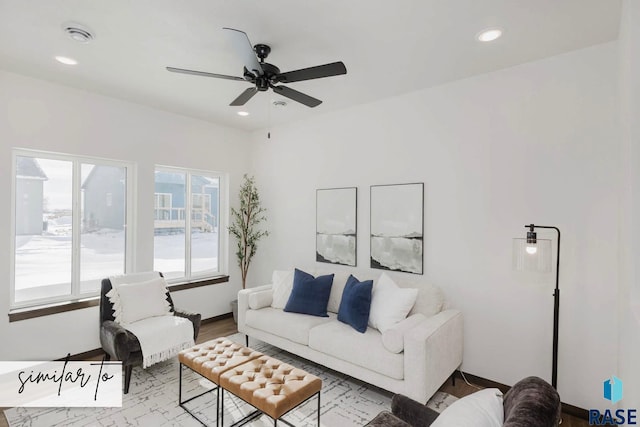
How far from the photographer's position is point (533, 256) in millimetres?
2594

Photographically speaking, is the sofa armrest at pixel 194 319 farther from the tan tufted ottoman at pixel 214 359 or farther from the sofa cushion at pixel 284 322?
the tan tufted ottoman at pixel 214 359

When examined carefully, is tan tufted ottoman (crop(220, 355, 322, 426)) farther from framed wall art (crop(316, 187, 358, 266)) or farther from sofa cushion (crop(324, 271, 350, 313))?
framed wall art (crop(316, 187, 358, 266))

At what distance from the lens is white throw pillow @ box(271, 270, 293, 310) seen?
377 cm

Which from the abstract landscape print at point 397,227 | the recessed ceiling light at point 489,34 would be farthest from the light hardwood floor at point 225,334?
the recessed ceiling light at point 489,34

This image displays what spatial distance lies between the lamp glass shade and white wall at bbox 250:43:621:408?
201mm

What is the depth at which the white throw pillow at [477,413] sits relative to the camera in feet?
4.06

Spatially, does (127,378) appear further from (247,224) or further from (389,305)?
(247,224)

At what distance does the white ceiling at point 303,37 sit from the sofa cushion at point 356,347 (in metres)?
2.37

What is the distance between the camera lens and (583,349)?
257 cm

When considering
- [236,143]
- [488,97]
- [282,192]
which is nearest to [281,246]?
[282,192]

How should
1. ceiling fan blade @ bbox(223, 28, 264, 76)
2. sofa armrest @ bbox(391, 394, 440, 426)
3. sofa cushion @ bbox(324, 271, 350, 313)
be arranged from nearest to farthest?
sofa armrest @ bbox(391, 394, 440, 426), ceiling fan blade @ bbox(223, 28, 264, 76), sofa cushion @ bbox(324, 271, 350, 313)

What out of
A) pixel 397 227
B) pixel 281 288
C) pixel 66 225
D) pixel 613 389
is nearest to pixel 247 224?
pixel 281 288

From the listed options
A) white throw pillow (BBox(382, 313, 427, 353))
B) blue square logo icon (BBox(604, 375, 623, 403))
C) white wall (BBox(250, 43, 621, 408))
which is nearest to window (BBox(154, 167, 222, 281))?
white wall (BBox(250, 43, 621, 408))

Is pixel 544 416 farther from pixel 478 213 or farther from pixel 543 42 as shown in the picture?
pixel 543 42
